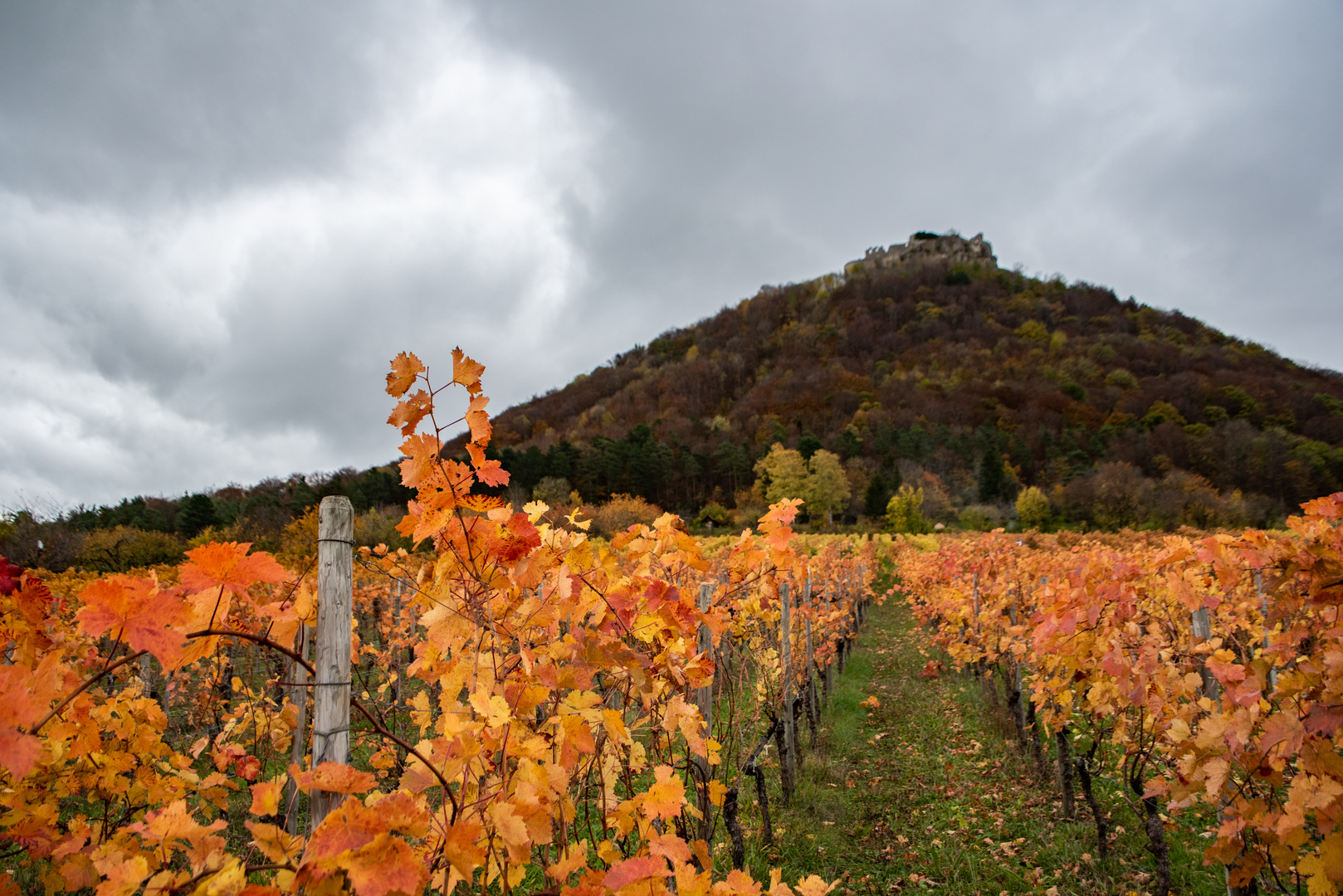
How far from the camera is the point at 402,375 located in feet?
4.66

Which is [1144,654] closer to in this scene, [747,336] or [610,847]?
[610,847]

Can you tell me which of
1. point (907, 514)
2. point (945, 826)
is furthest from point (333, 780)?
point (907, 514)

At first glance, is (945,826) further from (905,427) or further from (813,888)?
(905,427)

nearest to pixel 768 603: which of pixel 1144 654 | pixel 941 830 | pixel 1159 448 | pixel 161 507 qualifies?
pixel 941 830

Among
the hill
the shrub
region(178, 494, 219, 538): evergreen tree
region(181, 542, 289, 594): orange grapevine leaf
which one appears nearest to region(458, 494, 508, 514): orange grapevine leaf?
region(181, 542, 289, 594): orange grapevine leaf

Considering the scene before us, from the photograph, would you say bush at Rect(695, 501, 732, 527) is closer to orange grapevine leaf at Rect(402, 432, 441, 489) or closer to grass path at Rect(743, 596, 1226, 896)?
grass path at Rect(743, 596, 1226, 896)

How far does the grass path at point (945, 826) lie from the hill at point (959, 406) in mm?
26777

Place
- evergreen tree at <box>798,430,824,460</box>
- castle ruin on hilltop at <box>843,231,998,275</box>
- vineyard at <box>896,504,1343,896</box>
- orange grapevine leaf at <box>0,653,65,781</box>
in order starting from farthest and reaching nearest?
castle ruin on hilltop at <box>843,231,998,275</box>
evergreen tree at <box>798,430,824,460</box>
vineyard at <box>896,504,1343,896</box>
orange grapevine leaf at <box>0,653,65,781</box>

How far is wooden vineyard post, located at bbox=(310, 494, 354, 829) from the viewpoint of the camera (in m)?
1.26

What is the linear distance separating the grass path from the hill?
26777mm

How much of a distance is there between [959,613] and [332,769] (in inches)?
326

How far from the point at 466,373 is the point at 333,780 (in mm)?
907

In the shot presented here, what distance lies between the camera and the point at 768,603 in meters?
4.93

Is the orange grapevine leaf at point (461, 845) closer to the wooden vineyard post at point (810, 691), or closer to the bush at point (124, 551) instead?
the wooden vineyard post at point (810, 691)
